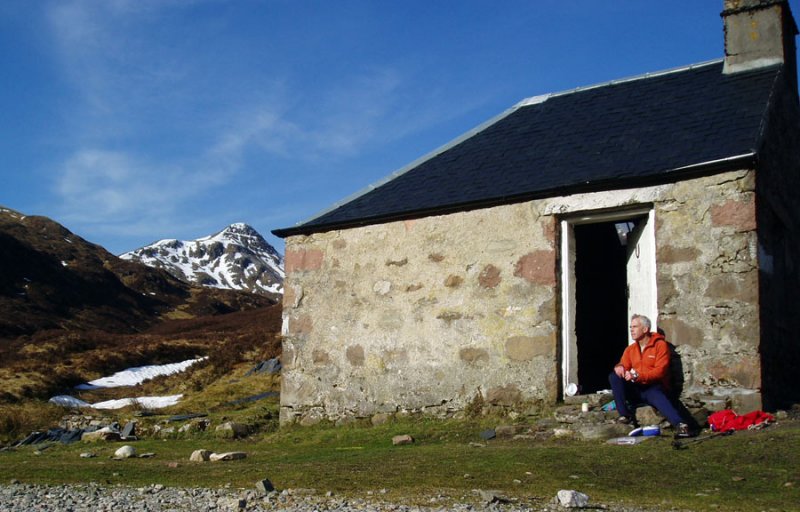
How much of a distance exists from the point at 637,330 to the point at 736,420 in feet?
4.36

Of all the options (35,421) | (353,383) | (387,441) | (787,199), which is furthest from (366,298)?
(35,421)

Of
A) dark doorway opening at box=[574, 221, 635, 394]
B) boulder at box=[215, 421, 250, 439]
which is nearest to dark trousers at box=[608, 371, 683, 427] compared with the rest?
dark doorway opening at box=[574, 221, 635, 394]

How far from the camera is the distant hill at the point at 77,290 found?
4525 centimetres

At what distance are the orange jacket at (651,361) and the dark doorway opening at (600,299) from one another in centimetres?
367

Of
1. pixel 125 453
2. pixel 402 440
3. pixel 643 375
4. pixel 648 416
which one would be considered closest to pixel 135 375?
pixel 125 453

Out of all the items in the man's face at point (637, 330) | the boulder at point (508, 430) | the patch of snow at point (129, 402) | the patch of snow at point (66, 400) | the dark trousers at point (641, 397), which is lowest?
the patch of snow at point (66, 400)

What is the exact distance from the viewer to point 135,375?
22281mm

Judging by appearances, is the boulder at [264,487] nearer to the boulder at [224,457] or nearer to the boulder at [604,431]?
the boulder at [224,457]

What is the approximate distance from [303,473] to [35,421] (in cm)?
940

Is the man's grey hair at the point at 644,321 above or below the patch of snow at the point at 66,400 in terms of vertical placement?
above

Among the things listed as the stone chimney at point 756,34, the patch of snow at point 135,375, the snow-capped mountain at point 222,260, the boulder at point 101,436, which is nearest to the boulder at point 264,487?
the boulder at point 101,436

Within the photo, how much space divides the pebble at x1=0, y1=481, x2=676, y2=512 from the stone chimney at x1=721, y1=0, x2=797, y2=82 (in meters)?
8.51

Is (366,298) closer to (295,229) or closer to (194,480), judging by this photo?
(295,229)

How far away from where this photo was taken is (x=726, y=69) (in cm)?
1140
